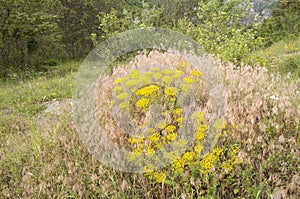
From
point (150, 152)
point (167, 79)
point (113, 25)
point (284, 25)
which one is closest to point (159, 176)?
point (150, 152)

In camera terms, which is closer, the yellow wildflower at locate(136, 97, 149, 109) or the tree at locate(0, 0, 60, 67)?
the yellow wildflower at locate(136, 97, 149, 109)

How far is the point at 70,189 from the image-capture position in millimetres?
2479

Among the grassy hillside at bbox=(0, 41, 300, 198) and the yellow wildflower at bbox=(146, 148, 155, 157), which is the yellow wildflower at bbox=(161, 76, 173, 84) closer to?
the grassy hillside at bbox=(0, 41, 300, 198)

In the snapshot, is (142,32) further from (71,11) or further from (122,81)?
(71,11)

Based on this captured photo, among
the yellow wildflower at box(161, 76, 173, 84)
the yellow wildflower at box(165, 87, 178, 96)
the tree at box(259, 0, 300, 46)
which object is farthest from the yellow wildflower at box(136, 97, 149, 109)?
the tree at box(259, 0, 300, 46)

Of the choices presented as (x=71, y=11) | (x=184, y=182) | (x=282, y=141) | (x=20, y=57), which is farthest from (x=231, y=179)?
(x=71, y=11)

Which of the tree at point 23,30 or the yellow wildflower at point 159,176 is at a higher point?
the tree at point 23,30

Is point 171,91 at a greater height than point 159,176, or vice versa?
point 171,91

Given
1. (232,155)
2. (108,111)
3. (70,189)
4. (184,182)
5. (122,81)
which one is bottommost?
(70,189)

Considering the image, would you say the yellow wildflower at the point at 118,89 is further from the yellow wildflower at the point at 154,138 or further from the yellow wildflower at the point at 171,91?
the yellow wildflower at the point at 154,138

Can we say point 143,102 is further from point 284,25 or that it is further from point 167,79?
point 284,25

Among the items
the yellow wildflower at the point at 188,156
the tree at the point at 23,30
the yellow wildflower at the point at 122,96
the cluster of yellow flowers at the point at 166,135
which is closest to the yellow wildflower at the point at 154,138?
the cluster of yellow flowers at the point at 166,135

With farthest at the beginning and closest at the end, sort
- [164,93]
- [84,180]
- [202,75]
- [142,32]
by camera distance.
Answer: [142,32], [202,75], [164,93], [84,180]

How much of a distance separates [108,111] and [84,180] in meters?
0.66
